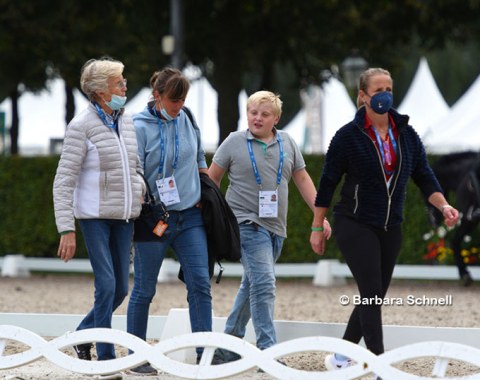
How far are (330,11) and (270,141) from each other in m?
15.3

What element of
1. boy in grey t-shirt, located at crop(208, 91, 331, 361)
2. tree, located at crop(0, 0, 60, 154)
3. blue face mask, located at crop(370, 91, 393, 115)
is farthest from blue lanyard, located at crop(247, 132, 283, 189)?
tree, located at crop(0, 0, 60, 154)

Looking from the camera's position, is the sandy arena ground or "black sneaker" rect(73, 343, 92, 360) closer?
"black sneaker" rect(73, 343, 92, 360)

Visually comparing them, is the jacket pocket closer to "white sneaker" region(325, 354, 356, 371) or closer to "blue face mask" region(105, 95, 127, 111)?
"blue face mask" region(105, 95, 127, 111)

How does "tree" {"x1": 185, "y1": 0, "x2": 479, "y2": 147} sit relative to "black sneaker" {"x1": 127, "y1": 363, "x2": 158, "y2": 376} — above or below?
above

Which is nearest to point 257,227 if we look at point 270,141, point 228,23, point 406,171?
point 270,141

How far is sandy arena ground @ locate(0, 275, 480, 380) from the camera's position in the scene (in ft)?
25.5

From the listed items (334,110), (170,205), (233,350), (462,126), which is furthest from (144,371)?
(334,110)

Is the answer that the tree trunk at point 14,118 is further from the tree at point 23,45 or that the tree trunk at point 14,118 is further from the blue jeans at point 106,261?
the blue jeans at point 106,261

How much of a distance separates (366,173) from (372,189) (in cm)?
10

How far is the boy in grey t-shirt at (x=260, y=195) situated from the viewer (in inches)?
296

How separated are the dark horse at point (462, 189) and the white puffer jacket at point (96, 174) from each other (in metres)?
8.12

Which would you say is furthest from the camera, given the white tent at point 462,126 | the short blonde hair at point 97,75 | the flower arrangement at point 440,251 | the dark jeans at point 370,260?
the white tent at point 462,126

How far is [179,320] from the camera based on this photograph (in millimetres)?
8109

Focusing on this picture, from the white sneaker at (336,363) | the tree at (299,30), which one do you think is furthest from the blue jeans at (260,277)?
the tree at (299,30)
